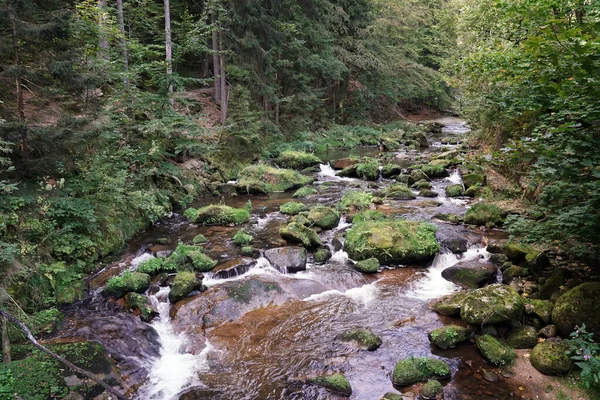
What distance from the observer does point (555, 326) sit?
5.89 m

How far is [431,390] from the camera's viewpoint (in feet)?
16.8

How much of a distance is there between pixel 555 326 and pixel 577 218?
6.37 ft

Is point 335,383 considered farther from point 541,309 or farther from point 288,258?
point 288,258

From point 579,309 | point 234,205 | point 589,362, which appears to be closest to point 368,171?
point 234,205

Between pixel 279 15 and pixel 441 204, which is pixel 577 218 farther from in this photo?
pixel 279 15

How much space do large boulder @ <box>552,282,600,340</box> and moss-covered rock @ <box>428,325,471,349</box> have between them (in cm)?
140

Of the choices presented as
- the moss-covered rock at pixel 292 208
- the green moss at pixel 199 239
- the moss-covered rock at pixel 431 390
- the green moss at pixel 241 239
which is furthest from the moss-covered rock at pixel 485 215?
the green moss at pixel 199 239

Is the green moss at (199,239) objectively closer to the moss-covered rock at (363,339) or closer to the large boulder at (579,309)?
the moss-covered rock at (363,339)

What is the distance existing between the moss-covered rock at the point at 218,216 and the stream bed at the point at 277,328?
1.46 meters

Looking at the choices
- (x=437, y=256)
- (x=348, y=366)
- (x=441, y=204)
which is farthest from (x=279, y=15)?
(x=348, y=366)

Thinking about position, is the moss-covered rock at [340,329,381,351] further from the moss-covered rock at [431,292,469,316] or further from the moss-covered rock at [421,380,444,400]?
the moss-covered rock at [431,292,469,316]

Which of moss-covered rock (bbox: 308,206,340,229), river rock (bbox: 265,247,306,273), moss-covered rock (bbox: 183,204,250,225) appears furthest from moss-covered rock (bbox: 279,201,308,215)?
river rock (bbox: 265,247,306,273)

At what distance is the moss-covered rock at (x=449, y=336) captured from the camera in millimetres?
6117

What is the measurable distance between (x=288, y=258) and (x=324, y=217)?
2.72 meters
